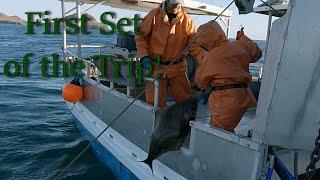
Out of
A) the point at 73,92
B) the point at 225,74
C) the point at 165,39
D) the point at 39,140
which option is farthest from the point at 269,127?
the point at 39,140

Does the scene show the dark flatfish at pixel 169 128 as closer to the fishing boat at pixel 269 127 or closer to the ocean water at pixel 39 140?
the fishing boat at pixel 269 127

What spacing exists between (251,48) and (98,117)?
11.7 ft

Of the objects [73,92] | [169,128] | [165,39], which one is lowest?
[73,92]

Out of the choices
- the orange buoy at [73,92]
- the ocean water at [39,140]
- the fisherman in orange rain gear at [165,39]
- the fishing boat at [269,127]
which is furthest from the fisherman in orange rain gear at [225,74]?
the orange buoy at [73,92]

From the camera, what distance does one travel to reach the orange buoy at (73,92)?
7031 mm

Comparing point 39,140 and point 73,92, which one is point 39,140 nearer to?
point 39,140

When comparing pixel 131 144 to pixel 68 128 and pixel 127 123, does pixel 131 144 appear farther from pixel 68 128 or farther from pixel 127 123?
pixel 68 128

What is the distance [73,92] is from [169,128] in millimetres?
3469

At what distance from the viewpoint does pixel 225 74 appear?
12.6 feet

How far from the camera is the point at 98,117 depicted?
269 inches

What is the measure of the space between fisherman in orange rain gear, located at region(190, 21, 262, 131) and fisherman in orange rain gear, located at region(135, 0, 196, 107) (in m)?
1.01

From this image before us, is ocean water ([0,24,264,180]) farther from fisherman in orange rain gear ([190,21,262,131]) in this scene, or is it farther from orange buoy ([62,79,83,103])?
fisherman in orange rain gear ([190,21,262,131])

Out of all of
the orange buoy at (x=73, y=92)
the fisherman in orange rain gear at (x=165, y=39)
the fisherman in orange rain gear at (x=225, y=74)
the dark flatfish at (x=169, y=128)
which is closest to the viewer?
the fisherman in orange rain gear at (x=225, y=74)

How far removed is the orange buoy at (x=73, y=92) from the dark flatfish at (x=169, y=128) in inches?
131
